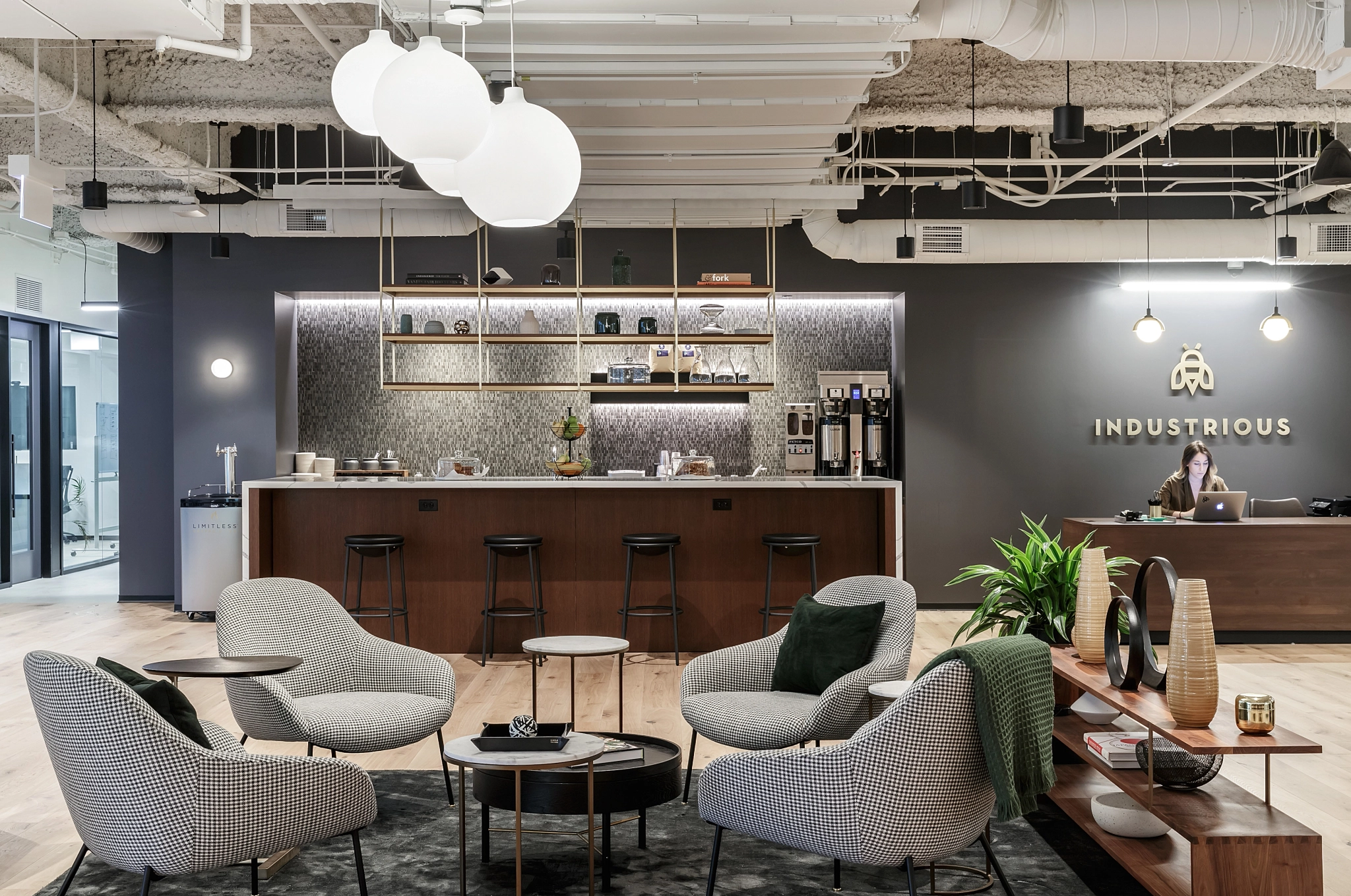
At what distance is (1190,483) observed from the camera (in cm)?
796

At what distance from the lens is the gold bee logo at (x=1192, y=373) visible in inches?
365

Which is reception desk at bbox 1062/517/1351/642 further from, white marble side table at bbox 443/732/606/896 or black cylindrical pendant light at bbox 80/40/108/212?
black cylindrical pendant light at bbox 80/40/108/212

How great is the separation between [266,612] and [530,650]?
1.03 m

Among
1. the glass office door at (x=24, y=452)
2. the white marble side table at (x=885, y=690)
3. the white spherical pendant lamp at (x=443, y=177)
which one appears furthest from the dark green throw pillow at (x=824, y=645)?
the glass office door at (x=24, y=452)

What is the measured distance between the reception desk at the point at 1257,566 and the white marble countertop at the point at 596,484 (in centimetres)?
184

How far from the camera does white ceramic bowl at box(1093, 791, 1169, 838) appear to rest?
A: 3359 mm

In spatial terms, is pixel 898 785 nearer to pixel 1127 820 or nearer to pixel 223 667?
pixel 1127 820

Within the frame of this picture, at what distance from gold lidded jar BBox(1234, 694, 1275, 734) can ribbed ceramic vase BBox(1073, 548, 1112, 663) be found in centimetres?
84

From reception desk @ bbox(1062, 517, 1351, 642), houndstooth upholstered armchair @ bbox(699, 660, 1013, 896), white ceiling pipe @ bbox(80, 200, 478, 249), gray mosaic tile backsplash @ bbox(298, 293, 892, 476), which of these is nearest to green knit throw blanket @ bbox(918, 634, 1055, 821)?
houndstooth upholstered armchair @ bbox(699, 660, 1013, 896)

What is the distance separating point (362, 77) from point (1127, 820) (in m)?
3.02

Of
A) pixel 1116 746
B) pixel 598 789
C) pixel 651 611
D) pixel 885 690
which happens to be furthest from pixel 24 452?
pixel 1116 746

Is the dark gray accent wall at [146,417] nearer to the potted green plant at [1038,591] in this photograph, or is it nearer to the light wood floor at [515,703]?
the light wood floor at [515,703]

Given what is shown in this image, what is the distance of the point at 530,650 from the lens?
4.21 meters

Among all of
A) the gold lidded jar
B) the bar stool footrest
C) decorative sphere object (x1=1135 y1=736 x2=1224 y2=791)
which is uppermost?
the gold lidded jar
